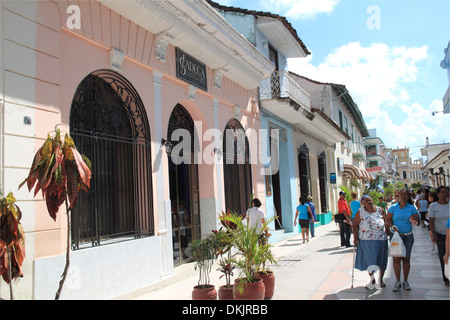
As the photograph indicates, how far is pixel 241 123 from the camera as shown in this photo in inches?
429

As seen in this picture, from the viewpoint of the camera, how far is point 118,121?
6484 millimetres

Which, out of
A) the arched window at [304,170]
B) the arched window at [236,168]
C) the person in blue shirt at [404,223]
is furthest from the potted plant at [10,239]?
the arched window at [304,170]

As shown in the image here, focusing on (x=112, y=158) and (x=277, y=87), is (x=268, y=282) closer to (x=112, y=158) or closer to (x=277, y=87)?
(x=112, y=158)

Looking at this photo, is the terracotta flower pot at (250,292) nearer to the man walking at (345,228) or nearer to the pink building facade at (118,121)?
the pink building facade at (118,121)

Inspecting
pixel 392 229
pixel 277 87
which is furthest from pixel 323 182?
pixel 392 229

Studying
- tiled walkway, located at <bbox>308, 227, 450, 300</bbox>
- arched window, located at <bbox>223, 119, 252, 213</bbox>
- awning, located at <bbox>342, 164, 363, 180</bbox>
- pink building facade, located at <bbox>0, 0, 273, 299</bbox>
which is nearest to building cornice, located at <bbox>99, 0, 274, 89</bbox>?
pink building facade, located at <bbox>0, 0, 273, 299</bbox>

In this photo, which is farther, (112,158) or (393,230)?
(112,158)

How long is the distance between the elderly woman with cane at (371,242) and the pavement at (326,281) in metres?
0.35

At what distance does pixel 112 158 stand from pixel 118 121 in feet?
Answer: 2.09

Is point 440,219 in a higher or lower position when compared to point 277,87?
lower

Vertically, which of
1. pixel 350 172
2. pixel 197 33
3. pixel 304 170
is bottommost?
pixel 304 170

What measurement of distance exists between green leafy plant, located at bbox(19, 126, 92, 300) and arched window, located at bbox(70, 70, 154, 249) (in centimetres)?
198

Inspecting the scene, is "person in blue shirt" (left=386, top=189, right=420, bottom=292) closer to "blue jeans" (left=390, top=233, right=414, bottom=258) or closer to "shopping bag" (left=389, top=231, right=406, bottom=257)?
"blue jeans" (left=390, top=233, right=414, bottom=258)
